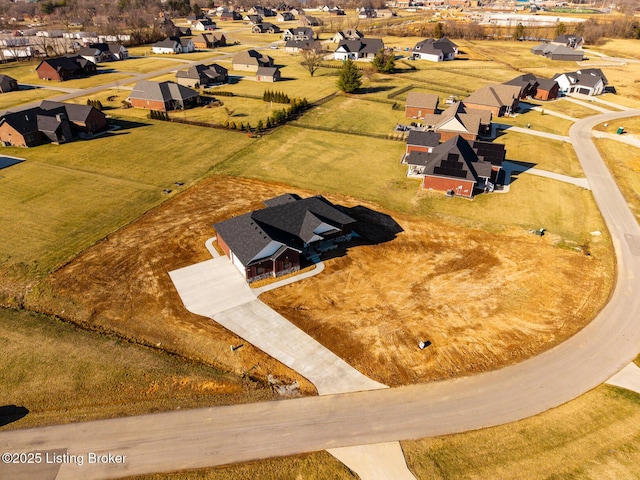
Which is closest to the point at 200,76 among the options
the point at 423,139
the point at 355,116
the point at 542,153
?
the point at 355,116

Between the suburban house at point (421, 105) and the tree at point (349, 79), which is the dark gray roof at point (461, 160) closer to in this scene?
the suburban house at point (421, 105)

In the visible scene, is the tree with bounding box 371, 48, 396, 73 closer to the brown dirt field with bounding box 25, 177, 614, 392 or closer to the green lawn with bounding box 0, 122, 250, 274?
the green lawn with bounding box 0, 122, 250, 274

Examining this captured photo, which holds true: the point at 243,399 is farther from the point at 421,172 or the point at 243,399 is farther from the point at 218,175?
the point at 421,172

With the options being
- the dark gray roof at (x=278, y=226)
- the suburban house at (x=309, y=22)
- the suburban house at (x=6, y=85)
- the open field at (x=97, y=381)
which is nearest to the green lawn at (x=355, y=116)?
the dark gray roof at (x=278, y=226)

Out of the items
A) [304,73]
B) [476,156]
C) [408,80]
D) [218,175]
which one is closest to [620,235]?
[476,156]

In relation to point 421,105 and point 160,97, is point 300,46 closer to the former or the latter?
point 160,97

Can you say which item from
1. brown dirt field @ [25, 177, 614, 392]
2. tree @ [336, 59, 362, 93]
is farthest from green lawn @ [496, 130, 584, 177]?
tree @ [336, 59, 362, 93]
